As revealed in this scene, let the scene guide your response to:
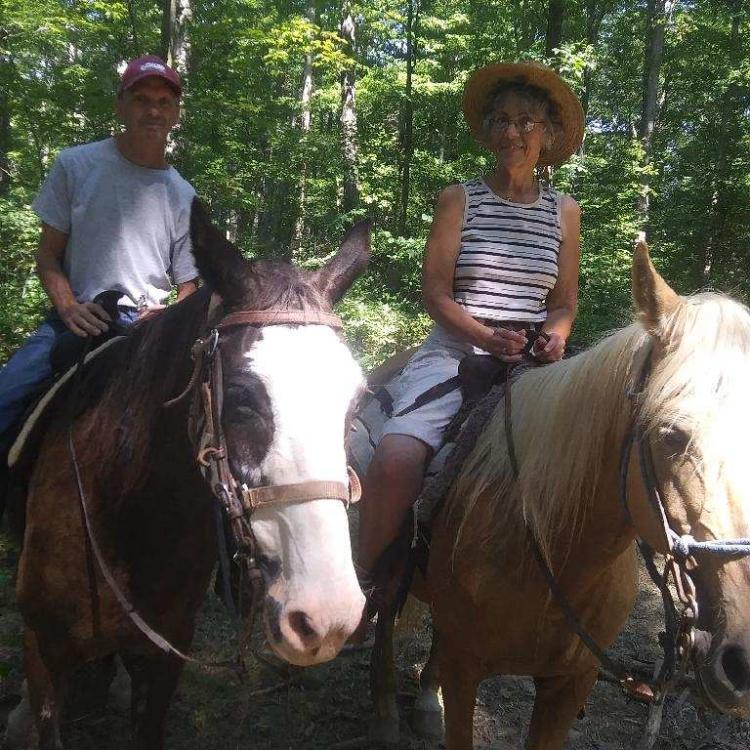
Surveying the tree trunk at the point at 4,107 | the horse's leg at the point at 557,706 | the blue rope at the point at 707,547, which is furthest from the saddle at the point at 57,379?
the tree trunk at the point at 4,107

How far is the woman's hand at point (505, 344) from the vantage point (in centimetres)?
289

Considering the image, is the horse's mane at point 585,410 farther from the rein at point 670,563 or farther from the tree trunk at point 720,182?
the tree trunk at point 720,182

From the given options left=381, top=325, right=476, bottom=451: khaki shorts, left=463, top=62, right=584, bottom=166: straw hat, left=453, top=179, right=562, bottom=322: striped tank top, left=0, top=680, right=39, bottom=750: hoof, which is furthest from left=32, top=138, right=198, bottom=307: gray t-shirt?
left=0, top=680, right=39, bottom=750: hoof

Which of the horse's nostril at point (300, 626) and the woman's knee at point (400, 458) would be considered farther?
the woman's knee at point (400, 458)

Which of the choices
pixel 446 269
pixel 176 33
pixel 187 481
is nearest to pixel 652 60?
pixel 176 33

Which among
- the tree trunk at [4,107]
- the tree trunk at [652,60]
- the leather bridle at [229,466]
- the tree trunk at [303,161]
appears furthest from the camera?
the tree trunk at [652,60]

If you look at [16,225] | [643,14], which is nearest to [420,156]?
[16,225]

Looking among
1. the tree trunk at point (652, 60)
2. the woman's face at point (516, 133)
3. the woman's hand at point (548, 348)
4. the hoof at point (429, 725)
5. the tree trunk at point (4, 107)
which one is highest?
the tree trunk at point (652, 60)

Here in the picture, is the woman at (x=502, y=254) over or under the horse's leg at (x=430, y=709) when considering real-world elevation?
over

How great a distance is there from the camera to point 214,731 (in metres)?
3.56

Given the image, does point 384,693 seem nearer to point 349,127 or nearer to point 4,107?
point 4,107

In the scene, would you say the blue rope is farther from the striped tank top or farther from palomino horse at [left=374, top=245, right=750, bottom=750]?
the striped tank top

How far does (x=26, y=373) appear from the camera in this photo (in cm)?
284

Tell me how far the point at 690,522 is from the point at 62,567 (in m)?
2.20
